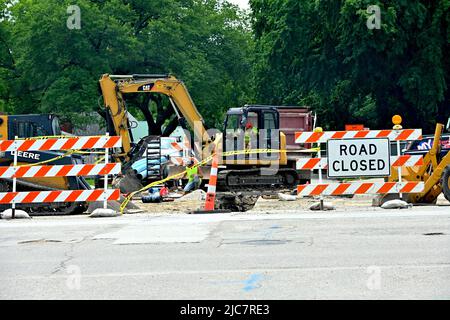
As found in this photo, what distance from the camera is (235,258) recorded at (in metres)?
10.1

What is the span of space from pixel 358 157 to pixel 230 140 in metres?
7.79

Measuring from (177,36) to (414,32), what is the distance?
56.9 ft

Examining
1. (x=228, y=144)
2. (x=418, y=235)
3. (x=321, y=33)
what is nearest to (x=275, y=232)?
(x=418, y=235)

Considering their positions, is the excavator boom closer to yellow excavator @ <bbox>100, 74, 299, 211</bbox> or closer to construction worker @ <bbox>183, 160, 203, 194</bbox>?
yellow excavator @ <bbox>100, 74, 299, 211</bbox>

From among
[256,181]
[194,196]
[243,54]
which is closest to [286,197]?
[256,181]

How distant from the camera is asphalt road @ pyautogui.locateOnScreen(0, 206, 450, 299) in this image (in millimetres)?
8055

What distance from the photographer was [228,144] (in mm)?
24500

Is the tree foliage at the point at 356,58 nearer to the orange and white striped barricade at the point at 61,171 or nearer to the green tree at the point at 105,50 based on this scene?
the green tree at the point at 105,50

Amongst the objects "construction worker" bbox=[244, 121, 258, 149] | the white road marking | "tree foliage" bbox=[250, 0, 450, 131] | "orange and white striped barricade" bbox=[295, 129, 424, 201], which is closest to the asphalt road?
the white road marking

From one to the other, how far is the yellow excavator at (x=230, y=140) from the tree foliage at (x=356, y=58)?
12.1m

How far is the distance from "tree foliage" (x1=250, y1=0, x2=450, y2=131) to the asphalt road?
80.6 feet

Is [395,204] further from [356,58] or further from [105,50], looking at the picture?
[105,50]

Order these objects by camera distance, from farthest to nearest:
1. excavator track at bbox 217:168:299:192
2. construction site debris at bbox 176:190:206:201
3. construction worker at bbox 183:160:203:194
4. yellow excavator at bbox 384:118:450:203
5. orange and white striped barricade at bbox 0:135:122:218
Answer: construction site debris at bbox 176:190:206:201, construction worker at bbox 183:160:203:194, excavator track at bbox 217:168:299:192, yellow excavator at bbox 384:118:450:203, orange and white striped barricade at bbox 0:135:122:218
